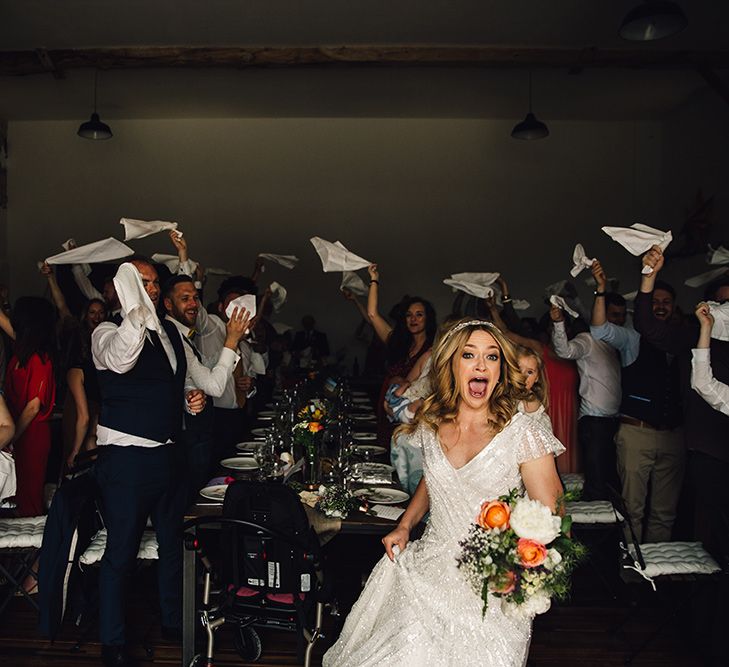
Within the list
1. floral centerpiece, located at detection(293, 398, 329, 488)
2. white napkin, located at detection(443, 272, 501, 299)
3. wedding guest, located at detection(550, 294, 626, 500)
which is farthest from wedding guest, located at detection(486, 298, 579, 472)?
floral centerpiece, located at detection(293, 398, 329, 488)

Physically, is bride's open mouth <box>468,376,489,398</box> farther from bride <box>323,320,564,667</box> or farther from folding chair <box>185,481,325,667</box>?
folding chair <box>185,481,325,667</box>

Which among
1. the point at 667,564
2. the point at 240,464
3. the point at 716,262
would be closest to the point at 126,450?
the point at 240,464

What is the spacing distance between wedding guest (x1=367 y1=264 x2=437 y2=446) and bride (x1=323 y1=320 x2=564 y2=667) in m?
2.09

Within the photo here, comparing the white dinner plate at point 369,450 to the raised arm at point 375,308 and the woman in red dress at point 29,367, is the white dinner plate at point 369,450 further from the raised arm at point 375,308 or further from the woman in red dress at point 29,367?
the woman in red dress at point 29,367

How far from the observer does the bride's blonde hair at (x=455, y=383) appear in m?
2.67

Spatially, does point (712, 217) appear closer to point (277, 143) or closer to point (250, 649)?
point (277, 143)

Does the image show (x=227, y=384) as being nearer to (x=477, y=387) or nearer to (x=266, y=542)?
(x=266, y=542)

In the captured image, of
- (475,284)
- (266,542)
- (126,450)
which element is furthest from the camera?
(475,284)

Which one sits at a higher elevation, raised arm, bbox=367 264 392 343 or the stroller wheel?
raised arm, bbox=367 264 392 343

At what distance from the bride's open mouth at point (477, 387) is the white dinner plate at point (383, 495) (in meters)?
1.09

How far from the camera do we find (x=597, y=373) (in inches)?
200

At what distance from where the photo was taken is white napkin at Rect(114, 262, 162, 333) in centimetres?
315

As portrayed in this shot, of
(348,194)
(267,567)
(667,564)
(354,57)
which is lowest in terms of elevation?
(667,564)

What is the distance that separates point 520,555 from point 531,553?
0.12ft
